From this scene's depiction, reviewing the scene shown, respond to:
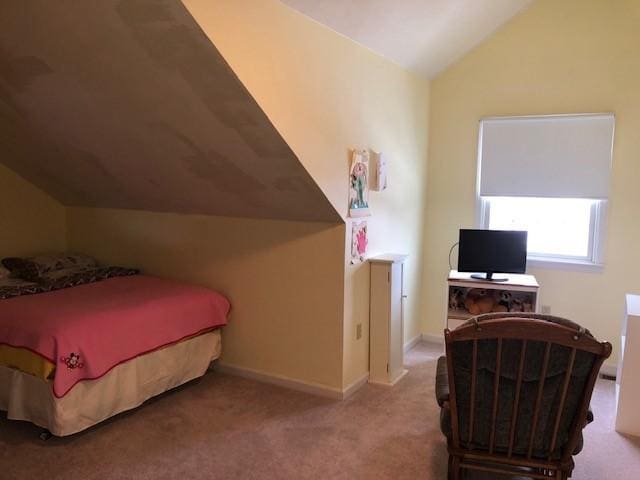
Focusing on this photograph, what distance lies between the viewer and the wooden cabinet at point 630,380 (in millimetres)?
2951

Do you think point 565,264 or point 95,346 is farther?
point 565,264

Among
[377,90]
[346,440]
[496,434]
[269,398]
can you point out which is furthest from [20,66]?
[496,434]

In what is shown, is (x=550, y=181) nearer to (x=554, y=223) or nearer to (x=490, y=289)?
(x=554, y=223)

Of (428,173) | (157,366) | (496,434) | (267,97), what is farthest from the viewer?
(428,173)

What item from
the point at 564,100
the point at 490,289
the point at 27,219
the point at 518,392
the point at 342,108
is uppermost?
the point at 564,100

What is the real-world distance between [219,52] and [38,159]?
2425 mm

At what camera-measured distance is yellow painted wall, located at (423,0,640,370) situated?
3883 mm

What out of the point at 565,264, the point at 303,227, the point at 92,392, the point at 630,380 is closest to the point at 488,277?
the point at 565,264

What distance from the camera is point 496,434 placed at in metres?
2.19

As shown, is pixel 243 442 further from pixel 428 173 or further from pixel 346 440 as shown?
pixel 428 173

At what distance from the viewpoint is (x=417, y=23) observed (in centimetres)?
338

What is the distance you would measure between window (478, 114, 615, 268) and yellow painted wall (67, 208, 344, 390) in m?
1.76

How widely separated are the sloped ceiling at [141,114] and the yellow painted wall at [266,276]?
14 cm

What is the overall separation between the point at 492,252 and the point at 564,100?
1.33 m
